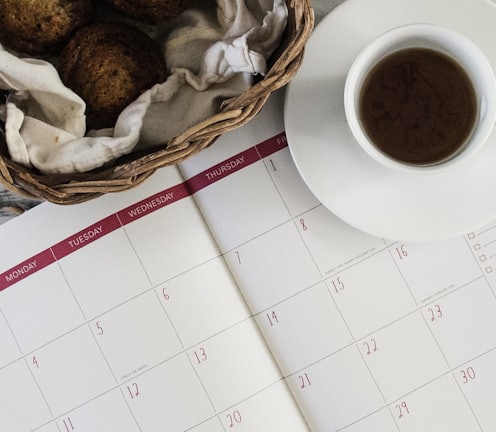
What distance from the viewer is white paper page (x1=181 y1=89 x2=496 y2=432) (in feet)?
2.75

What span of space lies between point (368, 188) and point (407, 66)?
0.15 meters

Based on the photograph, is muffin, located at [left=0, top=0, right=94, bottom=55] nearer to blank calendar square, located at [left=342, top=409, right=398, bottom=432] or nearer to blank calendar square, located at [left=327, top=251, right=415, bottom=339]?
blank calendar square, located at [left=327, top=251, right=415, bottom=339]

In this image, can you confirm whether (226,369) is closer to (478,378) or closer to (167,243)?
(167,243)

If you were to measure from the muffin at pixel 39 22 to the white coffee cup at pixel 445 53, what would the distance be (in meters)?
0.31

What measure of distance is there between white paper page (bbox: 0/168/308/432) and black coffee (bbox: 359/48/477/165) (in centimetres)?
25

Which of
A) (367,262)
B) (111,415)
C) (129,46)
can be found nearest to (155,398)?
(111,415)

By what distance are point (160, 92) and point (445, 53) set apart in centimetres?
32

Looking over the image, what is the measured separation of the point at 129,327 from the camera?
0.83m

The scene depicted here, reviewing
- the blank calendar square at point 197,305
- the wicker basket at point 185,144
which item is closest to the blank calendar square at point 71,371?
the blank calendar square at point 197,305

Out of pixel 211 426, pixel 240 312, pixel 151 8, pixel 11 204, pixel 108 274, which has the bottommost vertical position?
pixel 211 426

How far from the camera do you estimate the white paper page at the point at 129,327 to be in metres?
0.83

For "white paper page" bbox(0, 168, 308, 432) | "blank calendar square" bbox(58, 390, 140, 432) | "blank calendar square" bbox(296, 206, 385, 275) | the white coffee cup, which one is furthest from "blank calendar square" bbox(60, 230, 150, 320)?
the white coffee cup

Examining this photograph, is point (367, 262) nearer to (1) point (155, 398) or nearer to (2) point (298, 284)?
(2) point (298, 284)

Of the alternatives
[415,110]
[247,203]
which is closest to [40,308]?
[247,203]
